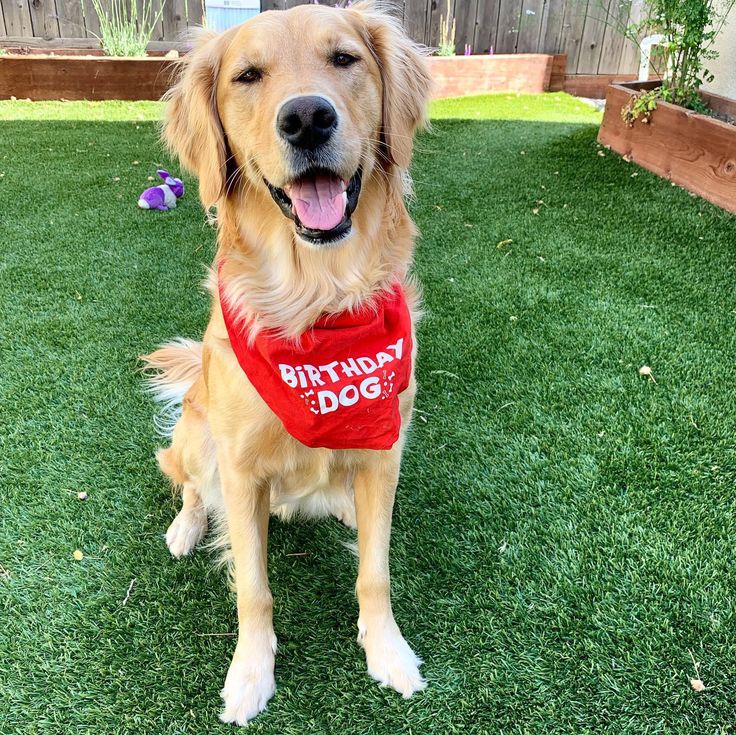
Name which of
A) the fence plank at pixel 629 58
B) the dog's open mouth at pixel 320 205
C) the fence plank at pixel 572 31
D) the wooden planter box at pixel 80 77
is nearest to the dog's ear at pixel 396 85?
the dog's open mouth at pixel 320 205

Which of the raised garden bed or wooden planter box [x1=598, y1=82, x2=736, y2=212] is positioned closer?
wooden planter box [x1=598, y1=82, x2=736, y2=212]

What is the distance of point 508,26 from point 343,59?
8.96m

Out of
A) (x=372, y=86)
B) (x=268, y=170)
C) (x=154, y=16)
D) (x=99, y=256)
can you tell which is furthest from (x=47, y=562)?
(x=154, y=16)

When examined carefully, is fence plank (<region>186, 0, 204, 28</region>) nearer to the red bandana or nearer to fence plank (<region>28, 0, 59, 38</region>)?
fence plank (<region>28, 0, 59, 38</region>)

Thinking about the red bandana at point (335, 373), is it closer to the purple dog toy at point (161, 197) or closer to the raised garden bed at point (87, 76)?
the purple dog toy at point (161, 197)

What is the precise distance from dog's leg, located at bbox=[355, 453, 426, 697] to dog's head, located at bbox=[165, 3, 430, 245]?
78 cm

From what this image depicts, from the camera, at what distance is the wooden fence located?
8.39 meters

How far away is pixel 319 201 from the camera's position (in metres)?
1.69

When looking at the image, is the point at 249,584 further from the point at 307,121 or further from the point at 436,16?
the point at 436,16

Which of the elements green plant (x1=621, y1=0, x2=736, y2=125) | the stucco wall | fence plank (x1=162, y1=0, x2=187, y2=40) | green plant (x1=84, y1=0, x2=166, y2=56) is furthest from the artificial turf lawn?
fence plank (x1=162, y1=0, x2=187, y2=40)

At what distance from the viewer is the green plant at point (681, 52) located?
16.5 ft

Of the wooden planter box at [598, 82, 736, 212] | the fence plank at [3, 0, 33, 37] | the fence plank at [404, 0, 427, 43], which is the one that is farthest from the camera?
the fence plank at [404, 0, 427, 43]

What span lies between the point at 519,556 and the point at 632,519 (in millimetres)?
472

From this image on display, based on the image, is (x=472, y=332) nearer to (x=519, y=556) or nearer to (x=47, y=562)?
(x=519, y=556)
